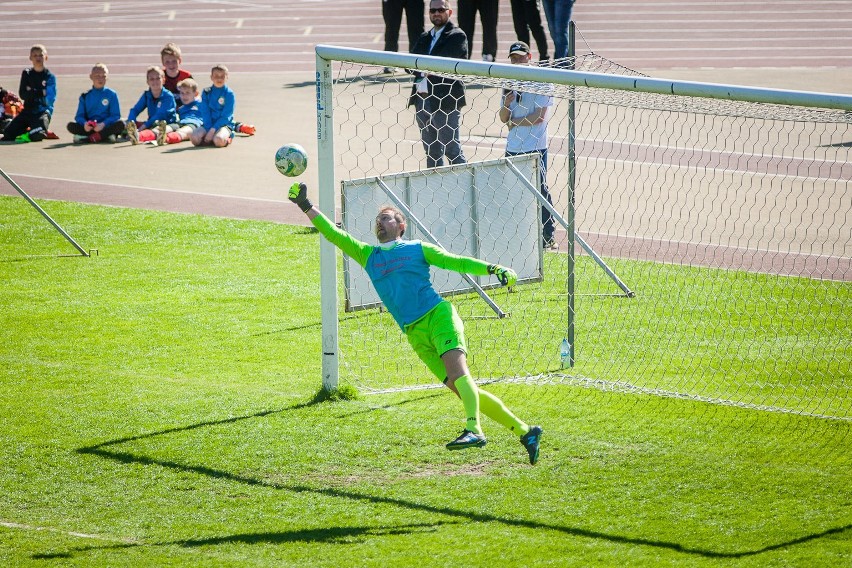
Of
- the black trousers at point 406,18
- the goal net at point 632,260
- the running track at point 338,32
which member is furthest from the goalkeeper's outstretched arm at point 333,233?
the running track at point 338,32

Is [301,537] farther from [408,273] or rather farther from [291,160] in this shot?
[291,160]

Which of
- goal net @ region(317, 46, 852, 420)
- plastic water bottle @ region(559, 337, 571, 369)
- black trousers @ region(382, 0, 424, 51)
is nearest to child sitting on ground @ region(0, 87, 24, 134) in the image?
goal net @ region(317, 46, 852, 420)

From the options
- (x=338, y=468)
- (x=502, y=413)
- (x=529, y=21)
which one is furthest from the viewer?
(x=529, y=21)

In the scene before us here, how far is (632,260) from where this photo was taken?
12914 millimetres

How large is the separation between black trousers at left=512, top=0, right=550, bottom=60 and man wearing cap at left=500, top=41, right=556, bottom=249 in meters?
9.58

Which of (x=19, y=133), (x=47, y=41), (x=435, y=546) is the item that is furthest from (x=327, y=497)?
(x=47, y=41)

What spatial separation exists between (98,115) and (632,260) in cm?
1082

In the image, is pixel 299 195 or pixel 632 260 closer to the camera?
pixel 299 195

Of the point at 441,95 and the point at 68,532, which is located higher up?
the point at 441,95

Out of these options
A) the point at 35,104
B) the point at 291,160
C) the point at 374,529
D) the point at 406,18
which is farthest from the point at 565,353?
the point at 406,18

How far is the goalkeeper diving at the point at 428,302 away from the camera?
718cm

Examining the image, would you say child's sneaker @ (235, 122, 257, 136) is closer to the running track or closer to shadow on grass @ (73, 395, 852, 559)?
the running track

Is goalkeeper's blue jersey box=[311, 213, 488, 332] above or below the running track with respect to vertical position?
below

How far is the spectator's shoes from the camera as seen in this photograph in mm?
6844
